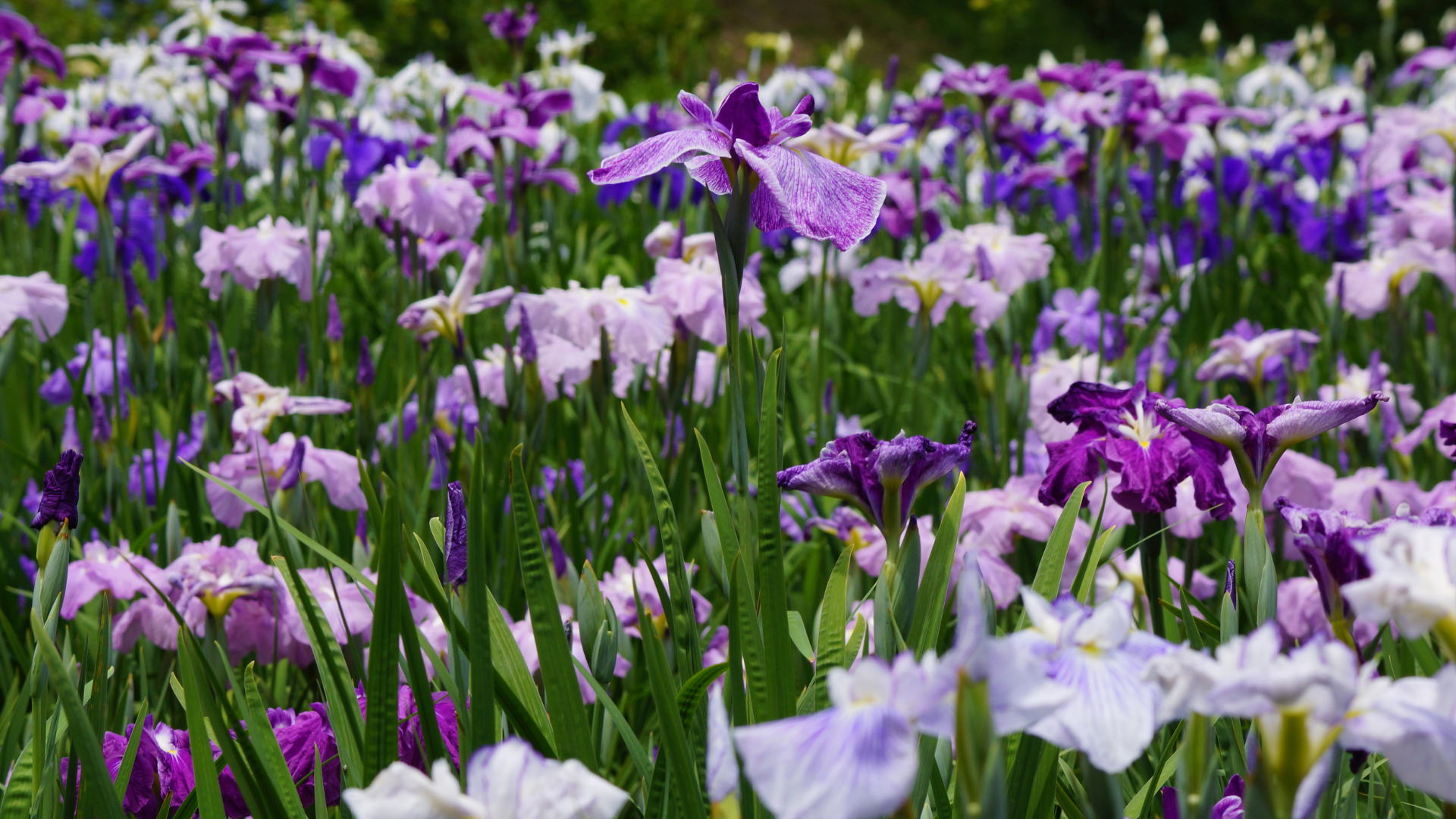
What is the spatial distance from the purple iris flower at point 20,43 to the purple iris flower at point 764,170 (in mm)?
3786

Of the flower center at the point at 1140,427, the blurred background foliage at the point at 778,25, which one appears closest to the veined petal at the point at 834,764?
the flower center at the point at 1140,427

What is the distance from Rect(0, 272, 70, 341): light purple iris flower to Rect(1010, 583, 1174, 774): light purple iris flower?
2210 millimetres

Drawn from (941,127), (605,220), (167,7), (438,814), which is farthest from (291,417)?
(167,7)

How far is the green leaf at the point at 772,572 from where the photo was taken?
3.42 ft

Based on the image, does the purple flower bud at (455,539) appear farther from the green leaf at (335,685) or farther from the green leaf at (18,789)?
the green leaf at (18,789)

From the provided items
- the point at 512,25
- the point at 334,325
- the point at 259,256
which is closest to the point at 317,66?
the point at 512,25

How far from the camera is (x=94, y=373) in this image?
8.43 feet

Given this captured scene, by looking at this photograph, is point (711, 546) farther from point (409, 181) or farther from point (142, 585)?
point (409, 181)

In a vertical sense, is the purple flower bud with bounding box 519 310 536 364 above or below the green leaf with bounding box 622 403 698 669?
above

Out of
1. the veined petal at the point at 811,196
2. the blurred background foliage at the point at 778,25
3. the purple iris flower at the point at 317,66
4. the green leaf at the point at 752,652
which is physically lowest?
the green leaf at the point at 752,652

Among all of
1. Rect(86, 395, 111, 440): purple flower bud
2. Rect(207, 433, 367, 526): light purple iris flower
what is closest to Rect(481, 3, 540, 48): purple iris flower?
Rect(86, 395, 111, 440): purple flower bud

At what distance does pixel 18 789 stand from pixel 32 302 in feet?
4.81

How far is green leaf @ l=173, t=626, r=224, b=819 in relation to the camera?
3.25 ft

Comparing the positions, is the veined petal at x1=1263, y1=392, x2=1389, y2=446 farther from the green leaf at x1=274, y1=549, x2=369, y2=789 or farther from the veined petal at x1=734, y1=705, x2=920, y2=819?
the green leaf at x1=274, y1=549, x2=369, y2=789
